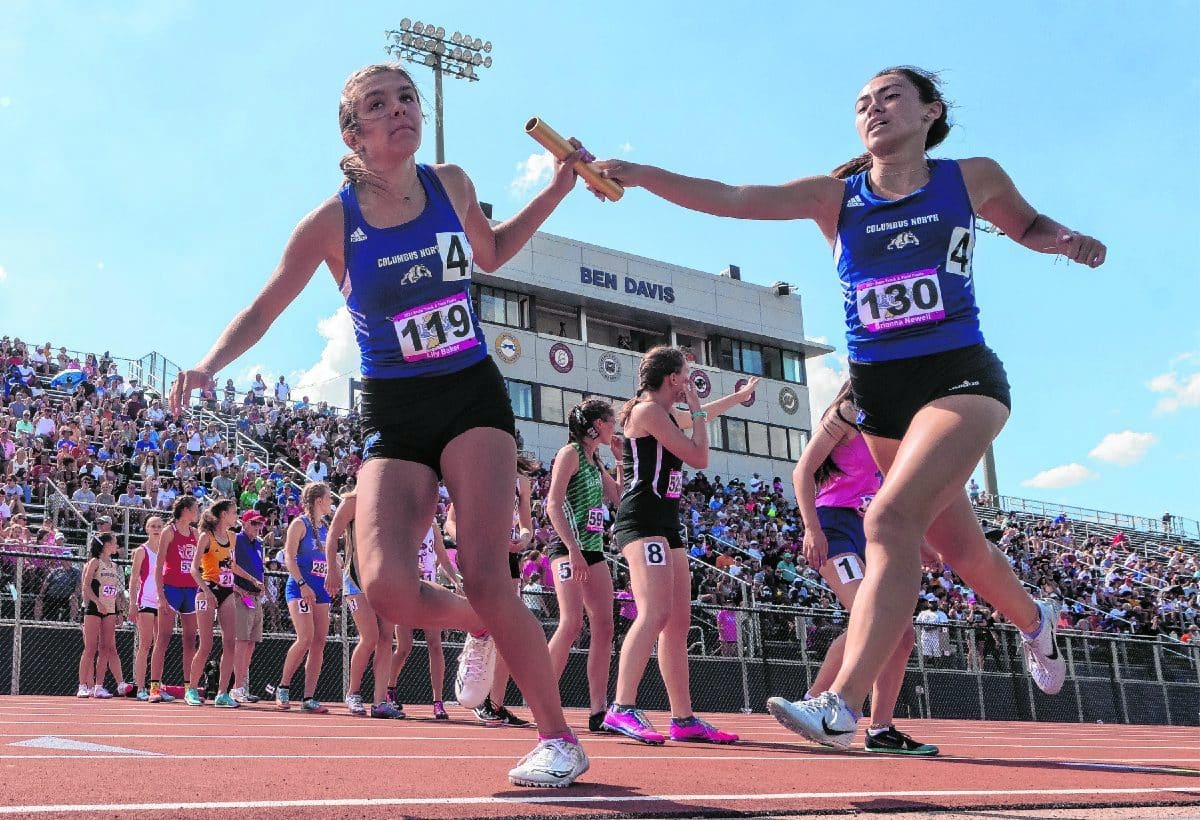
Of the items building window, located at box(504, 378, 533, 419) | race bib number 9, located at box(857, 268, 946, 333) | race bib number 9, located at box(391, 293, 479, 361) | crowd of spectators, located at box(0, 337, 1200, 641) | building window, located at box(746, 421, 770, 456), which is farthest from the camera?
building window, located at box(746, 421, 770, 456)

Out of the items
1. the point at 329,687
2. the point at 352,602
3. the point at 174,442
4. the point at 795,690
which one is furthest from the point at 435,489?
the point at 174,442

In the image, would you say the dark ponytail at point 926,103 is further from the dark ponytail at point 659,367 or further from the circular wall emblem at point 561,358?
the circular wall emblem at point 561,358

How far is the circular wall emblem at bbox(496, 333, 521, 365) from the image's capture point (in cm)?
3582

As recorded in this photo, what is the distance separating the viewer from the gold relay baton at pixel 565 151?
14.4 feet

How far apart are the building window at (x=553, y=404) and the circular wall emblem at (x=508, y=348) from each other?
→ 1.32m

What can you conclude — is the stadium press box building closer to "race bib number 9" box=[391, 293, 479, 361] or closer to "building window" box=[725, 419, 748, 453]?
"building window" box=[725, 419, 748, 453]

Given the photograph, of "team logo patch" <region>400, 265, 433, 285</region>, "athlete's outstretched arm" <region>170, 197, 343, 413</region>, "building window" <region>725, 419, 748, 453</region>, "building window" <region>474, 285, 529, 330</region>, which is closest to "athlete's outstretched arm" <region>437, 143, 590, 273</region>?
"team logo patch" <region>400, 265, 433, 285</region>

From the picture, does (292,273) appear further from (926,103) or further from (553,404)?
(553,404)

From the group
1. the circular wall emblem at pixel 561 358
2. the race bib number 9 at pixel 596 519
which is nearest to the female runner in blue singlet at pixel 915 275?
the race bib number 9 at pixel 596 519

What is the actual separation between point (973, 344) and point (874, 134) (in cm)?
85

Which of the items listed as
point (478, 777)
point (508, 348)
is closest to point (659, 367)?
point (478, 777)

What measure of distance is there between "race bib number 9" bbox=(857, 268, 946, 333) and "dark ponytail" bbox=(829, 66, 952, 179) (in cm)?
61

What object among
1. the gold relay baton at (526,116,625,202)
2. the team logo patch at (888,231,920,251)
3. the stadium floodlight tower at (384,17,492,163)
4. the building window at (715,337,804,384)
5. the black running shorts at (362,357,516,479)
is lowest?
the black running shorts at (362,357,516,479)

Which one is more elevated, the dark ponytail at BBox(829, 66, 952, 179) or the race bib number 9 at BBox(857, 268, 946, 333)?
the dark ponytail at BBox(829, 66, 952, 179)
